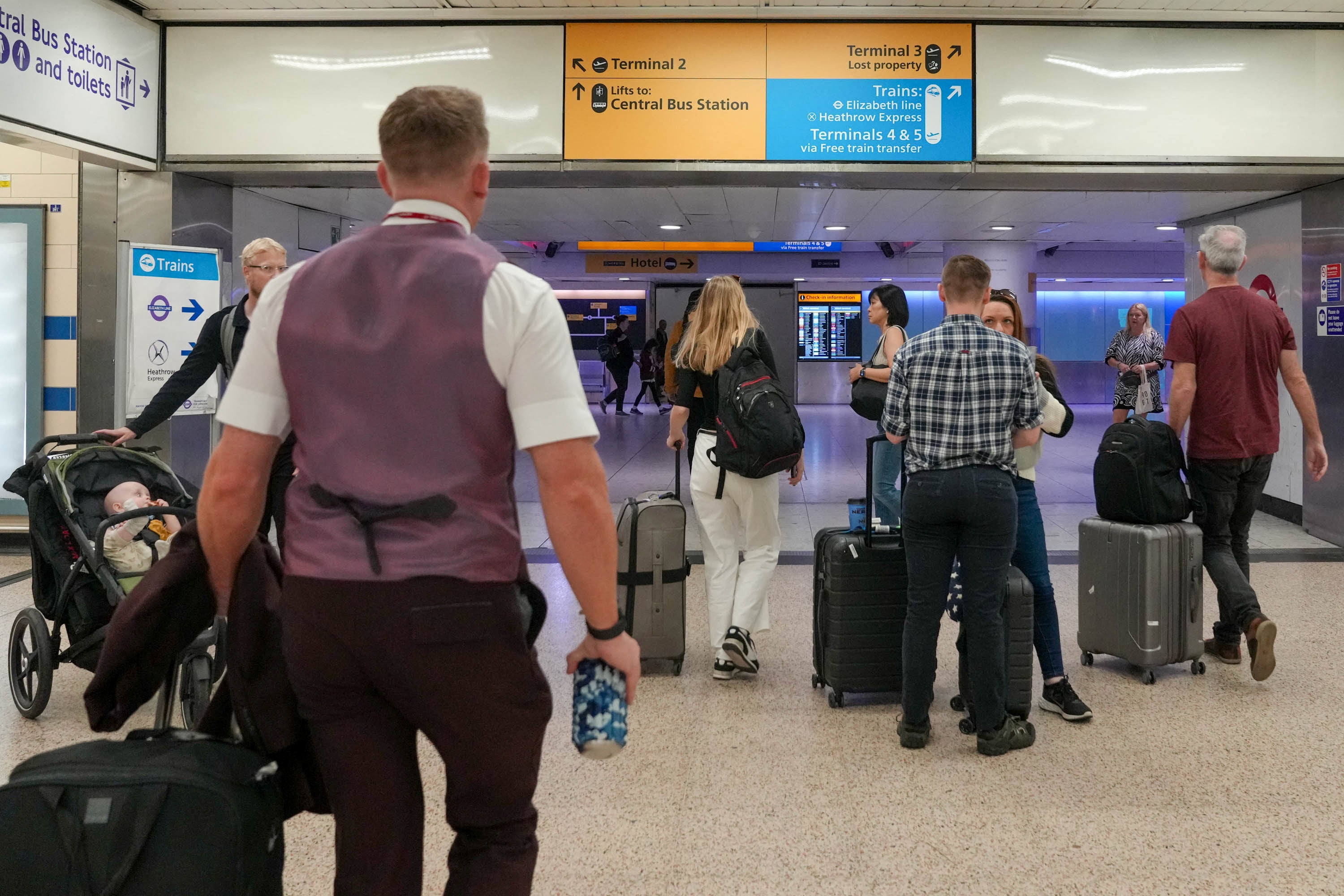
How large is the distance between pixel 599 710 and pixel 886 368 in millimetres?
4873

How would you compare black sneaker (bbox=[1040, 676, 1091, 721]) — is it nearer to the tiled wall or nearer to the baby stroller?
the baby stroller

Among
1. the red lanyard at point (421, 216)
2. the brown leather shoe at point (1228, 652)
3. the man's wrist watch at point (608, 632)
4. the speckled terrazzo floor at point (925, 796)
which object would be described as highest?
the red lanyard at point (421, 216)

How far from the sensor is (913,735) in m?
3.62

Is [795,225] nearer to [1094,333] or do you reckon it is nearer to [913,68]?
[913,68]

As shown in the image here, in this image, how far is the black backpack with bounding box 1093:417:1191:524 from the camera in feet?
14.2

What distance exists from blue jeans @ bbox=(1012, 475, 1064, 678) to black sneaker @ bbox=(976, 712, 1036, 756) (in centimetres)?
34

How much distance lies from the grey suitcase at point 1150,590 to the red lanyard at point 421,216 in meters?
3.51

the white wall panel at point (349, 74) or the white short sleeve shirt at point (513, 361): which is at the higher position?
the white wall panel at point (349, 74)

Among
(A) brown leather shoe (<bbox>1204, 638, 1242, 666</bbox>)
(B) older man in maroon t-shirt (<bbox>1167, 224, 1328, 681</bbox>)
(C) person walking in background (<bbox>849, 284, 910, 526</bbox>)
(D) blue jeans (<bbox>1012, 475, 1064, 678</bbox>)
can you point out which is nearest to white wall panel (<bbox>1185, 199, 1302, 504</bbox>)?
(C) person walking in background (<bbox>849, 284, 910, 526</bbox>)

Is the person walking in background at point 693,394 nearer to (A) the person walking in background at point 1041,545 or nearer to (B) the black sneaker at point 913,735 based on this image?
(A) the person walking in background at point 1041,545

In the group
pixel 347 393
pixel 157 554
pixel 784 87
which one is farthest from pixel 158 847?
pixel 784 87

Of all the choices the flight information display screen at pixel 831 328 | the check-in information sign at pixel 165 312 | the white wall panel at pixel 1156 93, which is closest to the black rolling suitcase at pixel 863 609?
the white wall panel at pixel 1156 93

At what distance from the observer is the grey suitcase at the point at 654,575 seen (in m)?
4.41

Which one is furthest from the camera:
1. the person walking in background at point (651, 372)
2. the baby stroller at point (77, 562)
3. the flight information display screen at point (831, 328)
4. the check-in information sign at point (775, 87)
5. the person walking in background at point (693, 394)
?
the flight information display screen at point (831, 328)
